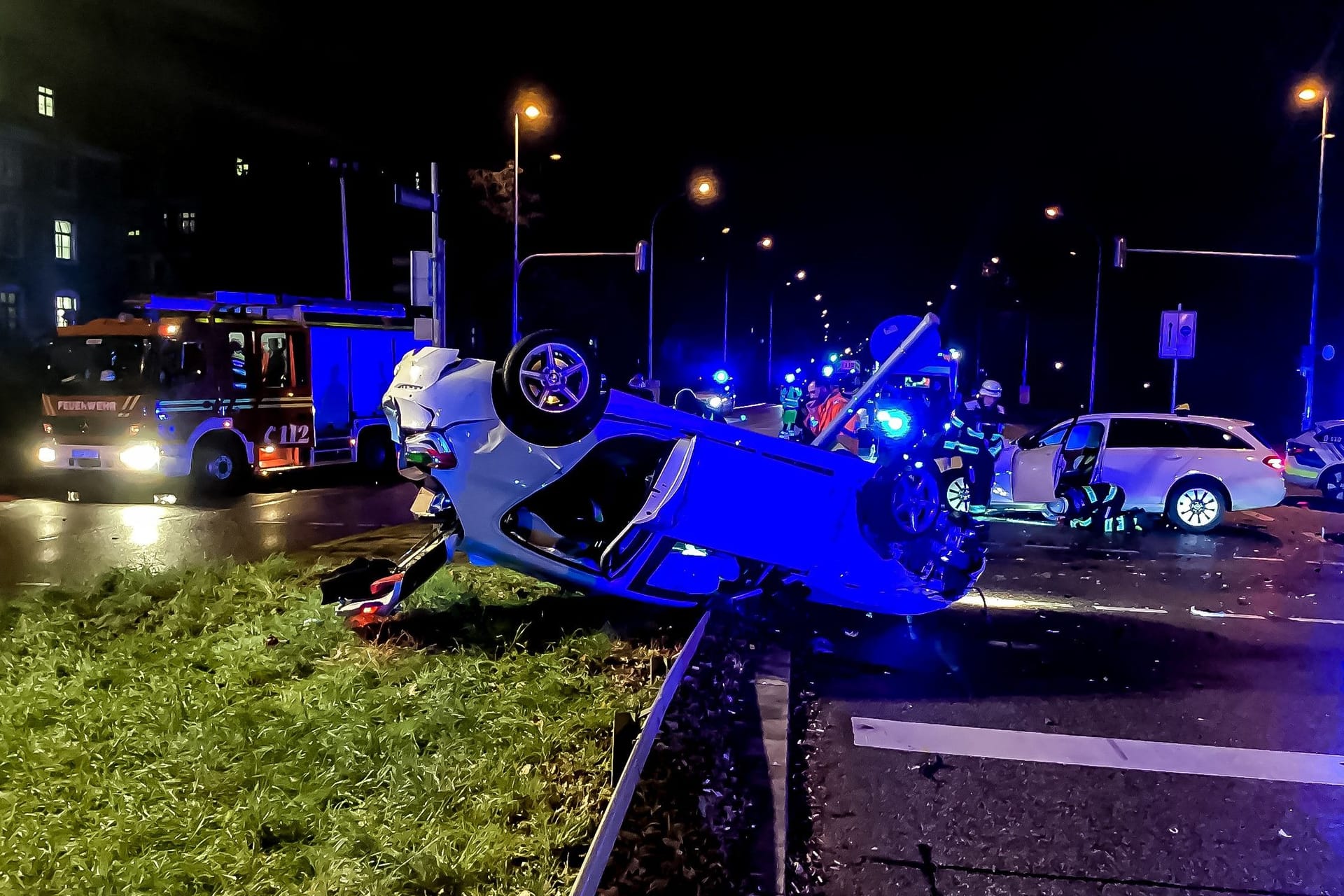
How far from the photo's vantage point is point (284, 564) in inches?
295

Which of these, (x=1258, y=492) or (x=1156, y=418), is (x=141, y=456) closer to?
(x=1156, y=418)

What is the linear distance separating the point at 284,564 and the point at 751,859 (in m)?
5.08

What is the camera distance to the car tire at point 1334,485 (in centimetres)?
1471

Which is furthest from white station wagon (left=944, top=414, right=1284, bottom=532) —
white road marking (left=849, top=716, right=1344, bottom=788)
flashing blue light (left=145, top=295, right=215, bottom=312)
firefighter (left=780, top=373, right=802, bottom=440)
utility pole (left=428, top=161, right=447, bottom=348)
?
flashing blue light (left=145, top=295, right=215, bottom=312)

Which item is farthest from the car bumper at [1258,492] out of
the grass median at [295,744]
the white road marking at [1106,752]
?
the grass median at [295,744]

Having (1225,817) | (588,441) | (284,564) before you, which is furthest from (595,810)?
(284,564)

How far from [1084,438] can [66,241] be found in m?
43.1

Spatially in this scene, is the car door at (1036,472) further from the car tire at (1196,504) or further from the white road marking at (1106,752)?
the white road marking at (1106,752)

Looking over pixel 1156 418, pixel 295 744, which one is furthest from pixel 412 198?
pixel 1156 418

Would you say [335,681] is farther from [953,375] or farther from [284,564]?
[953,375]

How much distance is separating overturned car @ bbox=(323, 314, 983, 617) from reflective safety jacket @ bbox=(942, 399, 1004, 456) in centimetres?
297

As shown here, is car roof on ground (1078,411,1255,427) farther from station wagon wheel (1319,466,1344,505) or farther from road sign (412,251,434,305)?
road sign (412,251,434,305)

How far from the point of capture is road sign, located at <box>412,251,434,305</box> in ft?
31.8

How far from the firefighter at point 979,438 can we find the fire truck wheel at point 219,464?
34.5 ft
